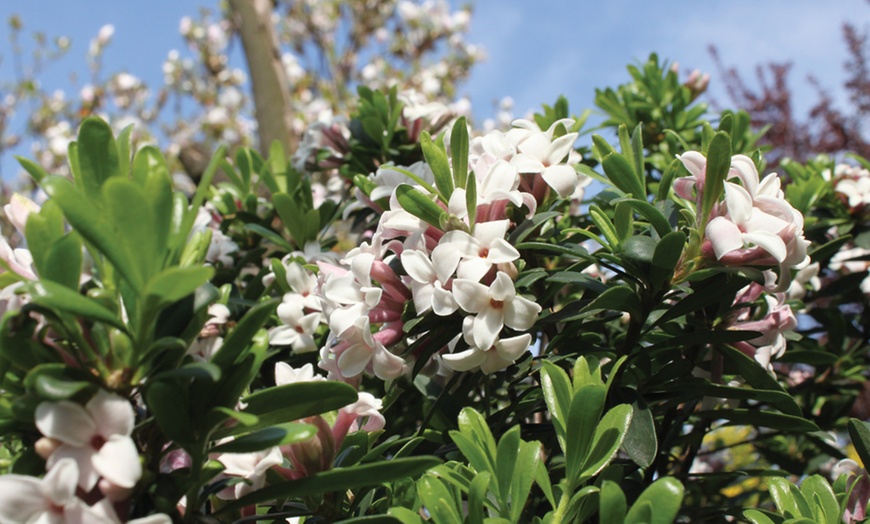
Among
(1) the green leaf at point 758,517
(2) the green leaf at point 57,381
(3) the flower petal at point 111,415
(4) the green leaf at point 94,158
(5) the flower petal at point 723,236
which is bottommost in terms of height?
(1) the green leaf at point 758,517

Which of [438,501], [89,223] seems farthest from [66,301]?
[438,501]

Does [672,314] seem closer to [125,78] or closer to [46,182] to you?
[46,182]

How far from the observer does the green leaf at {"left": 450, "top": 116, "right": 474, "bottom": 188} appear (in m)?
1.17

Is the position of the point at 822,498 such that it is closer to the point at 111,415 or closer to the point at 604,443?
the point at 604,443

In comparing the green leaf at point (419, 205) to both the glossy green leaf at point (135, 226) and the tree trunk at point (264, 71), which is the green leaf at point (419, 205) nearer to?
Result: the glossy green leaf at point (135, 226)

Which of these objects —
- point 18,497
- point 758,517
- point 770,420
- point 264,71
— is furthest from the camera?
point 264,71

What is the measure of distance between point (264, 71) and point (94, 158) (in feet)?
10.6

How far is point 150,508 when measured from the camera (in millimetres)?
844

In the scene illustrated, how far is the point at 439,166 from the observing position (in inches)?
46.2

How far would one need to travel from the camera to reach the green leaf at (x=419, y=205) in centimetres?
111

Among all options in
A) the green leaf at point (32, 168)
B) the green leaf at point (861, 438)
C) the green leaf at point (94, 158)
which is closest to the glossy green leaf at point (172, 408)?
the green leaf at point (94, 158)

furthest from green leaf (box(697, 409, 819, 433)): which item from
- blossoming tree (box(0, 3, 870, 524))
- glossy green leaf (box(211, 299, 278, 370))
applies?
glossy green leaf (box(211, 299, 278, 370))

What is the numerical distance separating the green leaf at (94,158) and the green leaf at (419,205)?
42cm

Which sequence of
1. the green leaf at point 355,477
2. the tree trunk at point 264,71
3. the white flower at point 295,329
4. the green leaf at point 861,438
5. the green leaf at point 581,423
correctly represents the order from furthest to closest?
the tree trunk at point 264,71 → the white flower at point 295,329 → the green leaf at point 861,438 → the green leaf at point 581,423 → the green leaf at point 355,477
